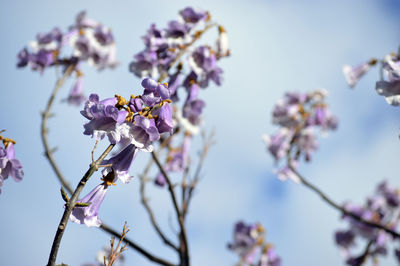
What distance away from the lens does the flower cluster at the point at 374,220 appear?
6.78m

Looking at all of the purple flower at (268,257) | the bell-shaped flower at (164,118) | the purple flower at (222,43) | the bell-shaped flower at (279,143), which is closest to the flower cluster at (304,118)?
the bell-shaped flower at (279,143)

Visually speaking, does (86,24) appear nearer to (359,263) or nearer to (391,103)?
(391,103)

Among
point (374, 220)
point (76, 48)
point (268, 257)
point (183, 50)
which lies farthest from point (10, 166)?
point (374, 220)

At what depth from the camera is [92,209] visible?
1.63 meters

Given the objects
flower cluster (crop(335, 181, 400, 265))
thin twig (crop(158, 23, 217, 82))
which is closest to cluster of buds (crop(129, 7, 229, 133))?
thin twig (crop(158, 23, 217, 82))

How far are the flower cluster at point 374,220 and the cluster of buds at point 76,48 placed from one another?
17.2 ft

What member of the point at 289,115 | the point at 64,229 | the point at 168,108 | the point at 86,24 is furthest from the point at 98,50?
the point at 64,229

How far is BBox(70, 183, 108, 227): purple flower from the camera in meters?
1.60

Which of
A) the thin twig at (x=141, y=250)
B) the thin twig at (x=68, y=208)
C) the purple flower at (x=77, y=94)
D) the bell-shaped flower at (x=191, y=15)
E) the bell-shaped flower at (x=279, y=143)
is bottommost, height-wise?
the thin twig at (x=68, y=208)

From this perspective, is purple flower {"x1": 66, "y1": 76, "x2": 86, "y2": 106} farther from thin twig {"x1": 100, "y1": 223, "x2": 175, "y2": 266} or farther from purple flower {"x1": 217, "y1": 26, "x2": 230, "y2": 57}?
thin twig {"x1": 100, "y1": 223, "x2": 175, "y2": 266}

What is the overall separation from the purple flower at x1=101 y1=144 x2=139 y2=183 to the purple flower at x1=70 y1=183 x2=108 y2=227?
97 mm

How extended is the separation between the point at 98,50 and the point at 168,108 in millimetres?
3772

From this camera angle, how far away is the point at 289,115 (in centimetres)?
615

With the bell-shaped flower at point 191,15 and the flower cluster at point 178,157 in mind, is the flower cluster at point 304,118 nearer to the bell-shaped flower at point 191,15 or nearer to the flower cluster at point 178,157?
the flower cluster at point 178,157
